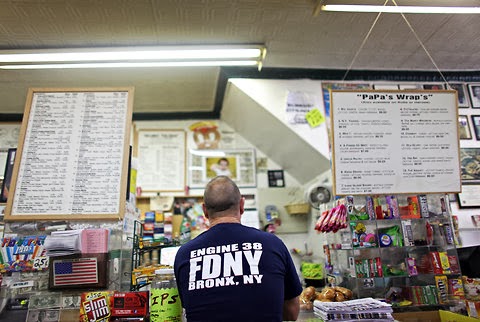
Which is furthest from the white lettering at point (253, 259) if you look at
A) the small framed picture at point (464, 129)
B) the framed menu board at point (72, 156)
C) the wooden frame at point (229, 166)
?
the small framed picture at point (464, 129)

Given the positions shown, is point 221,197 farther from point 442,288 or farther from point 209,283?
point 442,288

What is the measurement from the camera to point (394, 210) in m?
2.43

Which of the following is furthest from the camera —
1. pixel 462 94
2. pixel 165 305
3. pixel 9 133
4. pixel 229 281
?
pixel 9 133

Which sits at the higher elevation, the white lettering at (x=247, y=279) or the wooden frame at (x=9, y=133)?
the wooden frame at (x=9, y=133)

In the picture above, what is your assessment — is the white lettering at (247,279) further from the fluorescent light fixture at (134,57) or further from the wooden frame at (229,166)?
the wooden frame at (229,166)

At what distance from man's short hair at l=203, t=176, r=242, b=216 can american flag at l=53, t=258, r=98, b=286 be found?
856mm

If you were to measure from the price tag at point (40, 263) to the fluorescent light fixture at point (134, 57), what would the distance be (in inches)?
85.5

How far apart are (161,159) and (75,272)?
2.91m

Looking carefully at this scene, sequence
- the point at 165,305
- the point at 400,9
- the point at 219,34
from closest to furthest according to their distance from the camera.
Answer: the point at 165,305 < the point at 400,9 < the point at 219,34

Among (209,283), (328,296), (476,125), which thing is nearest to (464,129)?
(476,125)

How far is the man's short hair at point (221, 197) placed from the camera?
154cm

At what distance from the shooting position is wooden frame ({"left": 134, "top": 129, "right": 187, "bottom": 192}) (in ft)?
14.8

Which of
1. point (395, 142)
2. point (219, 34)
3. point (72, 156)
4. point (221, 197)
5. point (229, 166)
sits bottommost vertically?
point (221, 197)

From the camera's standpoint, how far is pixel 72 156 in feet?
6.68
